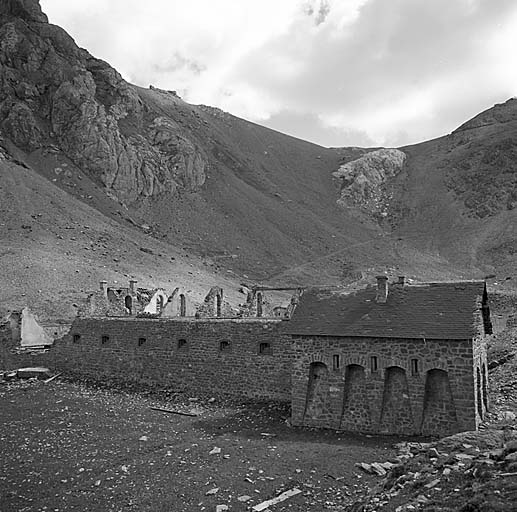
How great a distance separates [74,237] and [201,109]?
67094 millimetres

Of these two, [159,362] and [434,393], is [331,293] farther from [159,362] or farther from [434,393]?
[159,362]

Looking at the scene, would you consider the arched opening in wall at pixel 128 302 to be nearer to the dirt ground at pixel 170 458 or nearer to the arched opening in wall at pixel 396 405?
the dirt ground at pixel 170 458

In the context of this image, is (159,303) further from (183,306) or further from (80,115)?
(80,115)

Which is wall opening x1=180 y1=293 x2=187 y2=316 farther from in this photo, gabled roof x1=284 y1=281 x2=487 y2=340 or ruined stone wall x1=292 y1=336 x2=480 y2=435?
ruined stone wall x1=292 y1=336 x2=480 y2=435

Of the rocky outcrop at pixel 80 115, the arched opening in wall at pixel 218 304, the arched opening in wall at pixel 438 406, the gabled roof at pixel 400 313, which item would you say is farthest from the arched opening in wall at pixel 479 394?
the rocky outcrop at pixel 80 115

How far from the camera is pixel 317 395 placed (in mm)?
19141

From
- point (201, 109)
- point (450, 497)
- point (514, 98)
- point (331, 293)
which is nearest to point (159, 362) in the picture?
point (331, 293)

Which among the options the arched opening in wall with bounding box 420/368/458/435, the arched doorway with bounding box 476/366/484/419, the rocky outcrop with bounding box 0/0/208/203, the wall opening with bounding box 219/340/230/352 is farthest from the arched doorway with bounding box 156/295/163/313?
the rocky outcrop with bounding box 0/0/208/203

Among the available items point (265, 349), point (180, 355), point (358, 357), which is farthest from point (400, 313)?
point (180, 355)

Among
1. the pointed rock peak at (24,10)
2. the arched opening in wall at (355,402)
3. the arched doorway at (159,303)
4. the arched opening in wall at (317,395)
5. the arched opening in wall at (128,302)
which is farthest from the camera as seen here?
the pointed rock peak at (24,10)

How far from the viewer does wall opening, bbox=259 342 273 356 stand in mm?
22141

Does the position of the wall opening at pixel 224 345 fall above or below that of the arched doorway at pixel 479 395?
above

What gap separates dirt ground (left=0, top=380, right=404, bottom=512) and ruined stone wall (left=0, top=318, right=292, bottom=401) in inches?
44.5

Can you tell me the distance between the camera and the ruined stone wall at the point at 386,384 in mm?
16953
